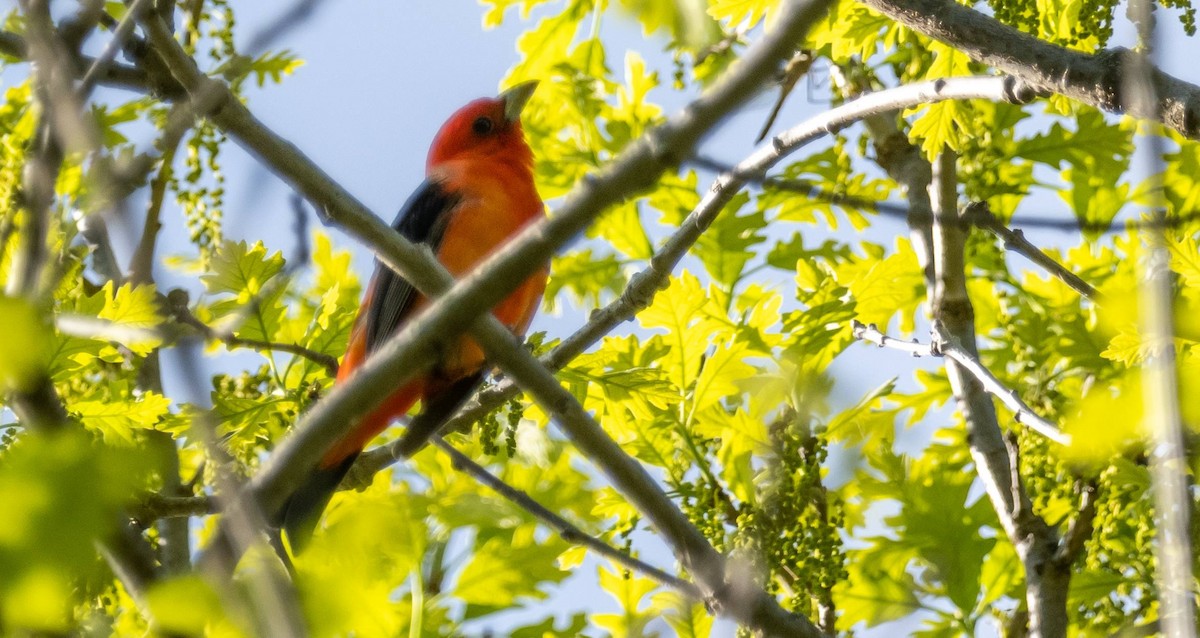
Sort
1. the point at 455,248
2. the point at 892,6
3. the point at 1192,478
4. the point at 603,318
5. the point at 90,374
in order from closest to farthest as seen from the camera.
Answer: the point at 892,6 < the point at 1192,478 < the point at 603,318 < the point at 90,374 < the point at 455,248

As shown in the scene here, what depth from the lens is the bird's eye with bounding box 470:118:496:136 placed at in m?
5.20

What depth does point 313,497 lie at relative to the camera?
3.62m

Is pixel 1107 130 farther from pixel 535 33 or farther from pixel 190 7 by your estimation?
pixel 190 7

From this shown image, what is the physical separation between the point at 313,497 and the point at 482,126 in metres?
2.06

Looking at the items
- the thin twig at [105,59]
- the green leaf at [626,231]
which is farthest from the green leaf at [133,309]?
the thin twig at [105,59]

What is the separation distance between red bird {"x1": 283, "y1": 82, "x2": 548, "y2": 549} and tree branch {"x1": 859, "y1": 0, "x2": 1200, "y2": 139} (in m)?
1.24

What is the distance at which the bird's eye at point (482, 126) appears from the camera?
17.1ft

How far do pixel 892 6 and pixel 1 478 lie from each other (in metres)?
2.12

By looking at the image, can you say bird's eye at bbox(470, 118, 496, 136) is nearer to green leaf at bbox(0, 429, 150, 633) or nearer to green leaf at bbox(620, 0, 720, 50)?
green leaf at bbox(620, 0, 720, 50)

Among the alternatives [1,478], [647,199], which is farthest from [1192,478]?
[1,478]

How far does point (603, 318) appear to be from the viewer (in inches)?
126

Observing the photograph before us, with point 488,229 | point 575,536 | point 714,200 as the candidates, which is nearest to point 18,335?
point 575,536

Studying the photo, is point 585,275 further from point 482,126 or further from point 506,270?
point 506,270

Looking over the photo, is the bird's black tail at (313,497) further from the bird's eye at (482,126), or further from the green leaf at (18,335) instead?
the green leaf at (18,335)
